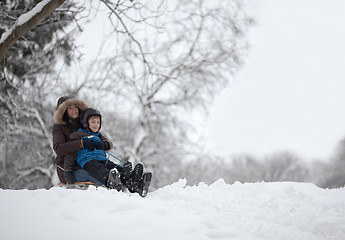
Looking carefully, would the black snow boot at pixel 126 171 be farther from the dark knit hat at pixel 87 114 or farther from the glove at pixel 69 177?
the dark knit hat at pixel 87 114

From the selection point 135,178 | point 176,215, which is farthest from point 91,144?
point 176,215

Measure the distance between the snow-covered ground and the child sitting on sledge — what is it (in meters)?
0.37

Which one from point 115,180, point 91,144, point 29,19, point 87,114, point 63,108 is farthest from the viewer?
point 63,108

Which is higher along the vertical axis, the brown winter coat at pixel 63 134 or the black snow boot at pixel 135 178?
the brown winter coat at pixel 63 134

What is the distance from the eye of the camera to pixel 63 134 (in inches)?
171

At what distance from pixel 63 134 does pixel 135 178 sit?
4.27 ft

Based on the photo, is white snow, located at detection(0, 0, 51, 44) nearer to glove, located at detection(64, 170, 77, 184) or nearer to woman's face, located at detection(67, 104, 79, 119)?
woman's face, located at detection(67, 104, 79, 119)

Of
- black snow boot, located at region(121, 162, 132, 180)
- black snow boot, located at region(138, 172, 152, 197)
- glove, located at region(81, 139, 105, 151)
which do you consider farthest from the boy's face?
black snow boot, located at region(138, 172, 152, 197)

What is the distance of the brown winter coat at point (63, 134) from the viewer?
400 cm

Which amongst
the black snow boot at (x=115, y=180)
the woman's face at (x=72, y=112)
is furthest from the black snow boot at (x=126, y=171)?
the woman's face at (x=72, y=112)

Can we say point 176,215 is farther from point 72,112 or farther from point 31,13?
point 31,13

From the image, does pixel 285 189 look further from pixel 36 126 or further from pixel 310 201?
pixel 36 126

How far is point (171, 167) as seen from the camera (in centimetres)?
1370

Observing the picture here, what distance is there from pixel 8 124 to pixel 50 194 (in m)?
5.13
